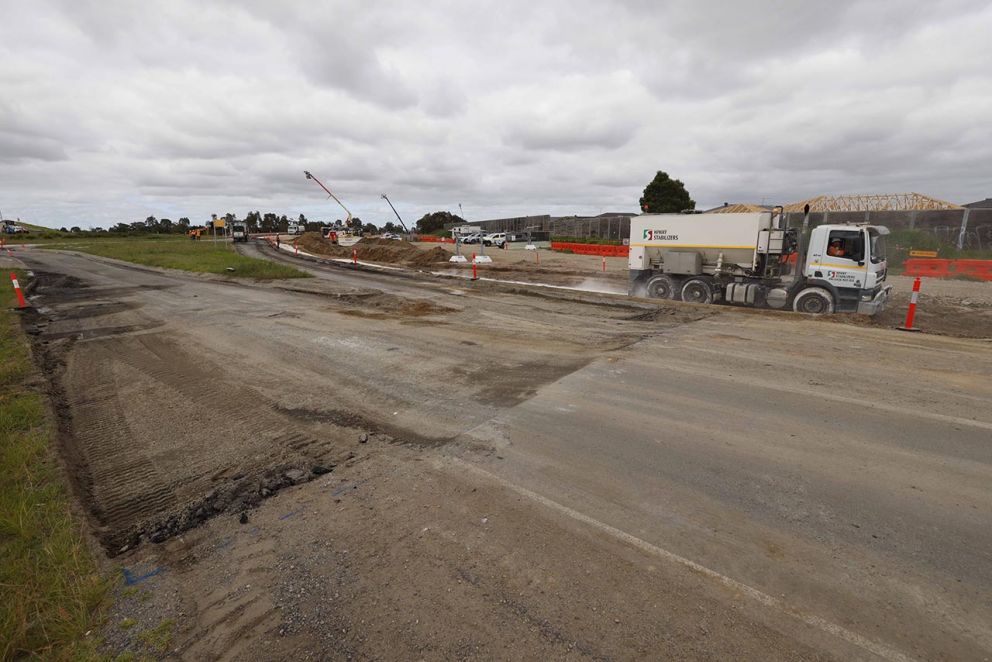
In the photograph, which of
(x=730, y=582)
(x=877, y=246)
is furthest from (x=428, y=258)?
(x=730, y=582)

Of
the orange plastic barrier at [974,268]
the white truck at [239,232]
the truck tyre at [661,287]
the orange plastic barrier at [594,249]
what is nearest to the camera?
the truck tyre at [661,287]

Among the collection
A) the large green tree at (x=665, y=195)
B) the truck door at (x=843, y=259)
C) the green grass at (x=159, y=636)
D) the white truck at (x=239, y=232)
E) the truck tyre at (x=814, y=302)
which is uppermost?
the large green tree at (x=665, y=195)

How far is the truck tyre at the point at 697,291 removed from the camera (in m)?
15.1

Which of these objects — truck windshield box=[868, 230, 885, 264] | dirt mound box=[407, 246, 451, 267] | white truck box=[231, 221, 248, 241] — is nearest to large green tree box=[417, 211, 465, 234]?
white truck box=[231, 221, 248, 241]

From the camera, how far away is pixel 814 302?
13.3m

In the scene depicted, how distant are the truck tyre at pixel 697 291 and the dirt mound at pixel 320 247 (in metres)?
30.4

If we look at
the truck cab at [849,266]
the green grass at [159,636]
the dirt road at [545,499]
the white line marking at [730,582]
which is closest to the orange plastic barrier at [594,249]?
the truck cab at [849,266]

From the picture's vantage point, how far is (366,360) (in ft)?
28.5

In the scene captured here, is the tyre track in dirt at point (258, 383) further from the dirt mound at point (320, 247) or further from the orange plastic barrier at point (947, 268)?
the dirt mound at point (320, 247)

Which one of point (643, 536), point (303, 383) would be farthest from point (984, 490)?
point (303, 383)

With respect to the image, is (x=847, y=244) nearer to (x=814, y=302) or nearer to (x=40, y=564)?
(x=814, y=302)

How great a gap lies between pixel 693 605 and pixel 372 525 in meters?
2.42

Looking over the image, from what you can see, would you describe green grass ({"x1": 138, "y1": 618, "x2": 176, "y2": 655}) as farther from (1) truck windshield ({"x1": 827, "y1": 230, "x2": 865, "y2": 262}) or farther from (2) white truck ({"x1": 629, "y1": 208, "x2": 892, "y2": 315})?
(1) truck windshield ({"x1": 827, "y1": 230, "x2": 865, "y2": 262})

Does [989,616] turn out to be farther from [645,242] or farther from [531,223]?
[531,223]
